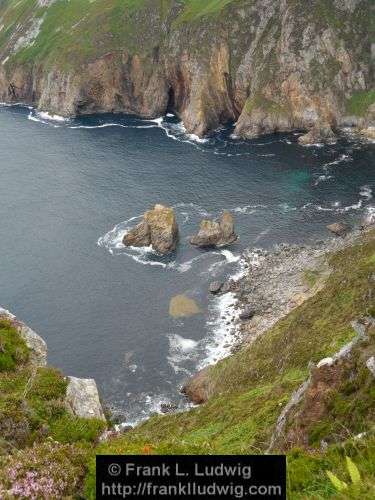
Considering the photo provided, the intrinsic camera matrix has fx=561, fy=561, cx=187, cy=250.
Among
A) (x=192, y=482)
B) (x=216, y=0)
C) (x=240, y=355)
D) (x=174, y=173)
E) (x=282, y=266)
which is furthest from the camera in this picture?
(x=216, y=0)

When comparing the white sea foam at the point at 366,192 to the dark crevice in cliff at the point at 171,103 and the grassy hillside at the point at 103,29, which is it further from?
the grassy hillside at the point at 103,29

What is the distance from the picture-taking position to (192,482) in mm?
11047

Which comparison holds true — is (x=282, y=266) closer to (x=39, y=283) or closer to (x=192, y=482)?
(x=39, y=283)

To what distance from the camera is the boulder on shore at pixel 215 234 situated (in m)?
97.1

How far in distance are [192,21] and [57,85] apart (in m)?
44.5

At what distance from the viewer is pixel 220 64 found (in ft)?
488

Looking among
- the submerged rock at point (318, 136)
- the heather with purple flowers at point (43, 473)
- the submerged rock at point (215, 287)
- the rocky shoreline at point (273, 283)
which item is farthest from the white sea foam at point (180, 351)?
the submerged rock at point (318, 136)

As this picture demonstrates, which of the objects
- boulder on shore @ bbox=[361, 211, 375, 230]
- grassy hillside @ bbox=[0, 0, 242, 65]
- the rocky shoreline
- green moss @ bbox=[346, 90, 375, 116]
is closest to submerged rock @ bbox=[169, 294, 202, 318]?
the rocky shoreline

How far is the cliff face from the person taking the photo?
138 metres

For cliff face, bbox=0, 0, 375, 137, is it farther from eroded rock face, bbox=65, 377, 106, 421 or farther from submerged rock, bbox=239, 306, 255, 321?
eroded rock face, bbox=65, 377, 106, 421

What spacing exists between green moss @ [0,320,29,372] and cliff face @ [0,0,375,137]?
115102 millimetres

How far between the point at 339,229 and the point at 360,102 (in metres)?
53.2

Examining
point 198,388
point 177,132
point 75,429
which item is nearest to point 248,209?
point 177,132

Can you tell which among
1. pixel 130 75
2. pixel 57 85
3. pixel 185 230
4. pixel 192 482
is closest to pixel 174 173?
pixel 185 230
